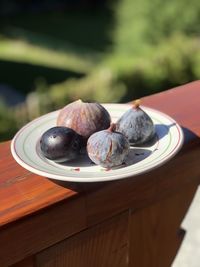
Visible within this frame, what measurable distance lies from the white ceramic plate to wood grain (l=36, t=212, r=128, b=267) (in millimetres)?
101

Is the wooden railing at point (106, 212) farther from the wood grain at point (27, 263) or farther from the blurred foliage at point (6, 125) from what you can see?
the blurred foliage at point (6, 125)

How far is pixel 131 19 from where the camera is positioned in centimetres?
619

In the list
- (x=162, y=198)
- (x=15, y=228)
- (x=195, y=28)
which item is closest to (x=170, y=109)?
(x=162, y=198)

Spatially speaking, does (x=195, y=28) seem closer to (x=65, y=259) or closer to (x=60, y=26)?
(x=60, y=26)

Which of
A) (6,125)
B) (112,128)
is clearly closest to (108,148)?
(112,128)

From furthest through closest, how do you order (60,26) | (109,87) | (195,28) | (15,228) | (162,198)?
(60,26) → (195,28) → (109,87) → (162,198) → (15,228)

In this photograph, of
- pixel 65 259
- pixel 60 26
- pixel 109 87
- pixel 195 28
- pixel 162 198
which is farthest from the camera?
pixel 60 26

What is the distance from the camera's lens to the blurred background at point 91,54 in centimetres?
454

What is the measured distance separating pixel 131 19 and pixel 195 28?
0.77 m

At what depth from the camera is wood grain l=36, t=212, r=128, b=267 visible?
2.31ft

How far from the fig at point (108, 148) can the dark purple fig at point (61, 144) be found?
23mm

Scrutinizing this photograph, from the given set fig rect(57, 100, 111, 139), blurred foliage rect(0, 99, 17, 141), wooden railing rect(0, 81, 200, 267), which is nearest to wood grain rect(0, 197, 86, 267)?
wooden railing rect(0, 81, 200, 267)

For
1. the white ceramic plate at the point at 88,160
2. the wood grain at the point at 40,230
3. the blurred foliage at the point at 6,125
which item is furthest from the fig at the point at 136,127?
the blurred foliage at the point at 6,125

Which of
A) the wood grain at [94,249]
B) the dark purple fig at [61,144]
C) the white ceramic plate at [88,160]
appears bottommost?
the wood grain at [94,249]
